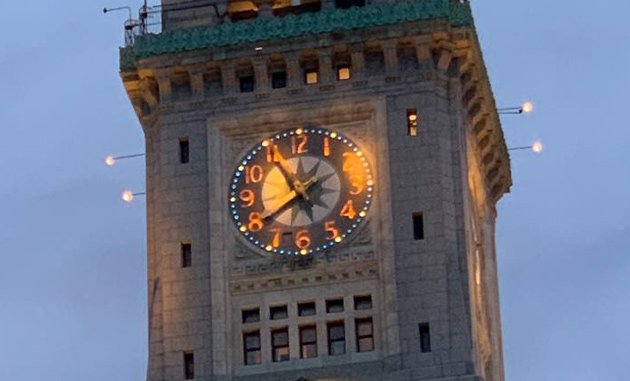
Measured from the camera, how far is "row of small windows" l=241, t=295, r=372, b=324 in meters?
95.3

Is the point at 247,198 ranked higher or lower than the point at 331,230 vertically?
higher

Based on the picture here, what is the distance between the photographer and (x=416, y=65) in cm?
9794

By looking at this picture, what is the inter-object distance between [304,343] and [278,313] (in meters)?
1.36

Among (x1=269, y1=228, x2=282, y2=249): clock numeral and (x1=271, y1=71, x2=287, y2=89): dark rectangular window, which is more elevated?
(x1=271, y1=71, x2=287, y2=89): dark rectangular window

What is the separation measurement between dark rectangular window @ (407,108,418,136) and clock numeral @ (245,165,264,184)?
5.17 m

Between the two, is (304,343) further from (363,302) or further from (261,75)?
(261,75)

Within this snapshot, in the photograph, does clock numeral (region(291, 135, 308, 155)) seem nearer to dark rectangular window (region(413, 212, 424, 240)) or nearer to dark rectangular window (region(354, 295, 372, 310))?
dark rectangular window (region(413, 212, 424, 240))

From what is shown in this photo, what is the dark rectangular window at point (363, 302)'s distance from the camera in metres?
95.2

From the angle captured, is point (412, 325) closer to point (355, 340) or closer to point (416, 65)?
point (355, 340)

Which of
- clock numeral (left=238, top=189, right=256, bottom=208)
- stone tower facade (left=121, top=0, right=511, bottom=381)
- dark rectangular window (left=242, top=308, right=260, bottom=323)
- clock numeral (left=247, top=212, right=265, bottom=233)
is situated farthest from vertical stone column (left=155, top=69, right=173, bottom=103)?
dark rectangular window (left=242, top=308, right=260, bottom=323)

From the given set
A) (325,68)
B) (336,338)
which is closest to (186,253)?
(336,338)

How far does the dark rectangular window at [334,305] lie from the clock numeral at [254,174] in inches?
202

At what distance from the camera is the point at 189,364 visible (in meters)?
95.5

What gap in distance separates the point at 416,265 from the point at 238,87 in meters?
9.34
